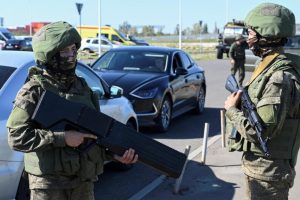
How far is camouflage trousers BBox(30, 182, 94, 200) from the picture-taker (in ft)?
10.2

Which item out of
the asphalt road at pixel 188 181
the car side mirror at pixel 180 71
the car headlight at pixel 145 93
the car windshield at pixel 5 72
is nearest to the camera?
the car windshield at pixel 5 72

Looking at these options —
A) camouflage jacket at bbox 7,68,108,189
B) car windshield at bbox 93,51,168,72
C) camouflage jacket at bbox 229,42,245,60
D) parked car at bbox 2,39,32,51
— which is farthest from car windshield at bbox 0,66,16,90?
parked car at bbox 2,39,32,51

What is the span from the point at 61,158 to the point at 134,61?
25.7ft

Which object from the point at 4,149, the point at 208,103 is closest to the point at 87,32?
the point at 208,103

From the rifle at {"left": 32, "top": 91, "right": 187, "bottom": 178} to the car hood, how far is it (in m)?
6.10

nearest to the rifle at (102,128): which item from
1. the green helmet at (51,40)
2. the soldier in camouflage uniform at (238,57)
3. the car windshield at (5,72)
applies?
the green helmet at (51,40)

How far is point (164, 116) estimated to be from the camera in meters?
9.84

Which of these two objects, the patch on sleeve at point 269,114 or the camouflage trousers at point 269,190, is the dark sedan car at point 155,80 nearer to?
the camouflage trousers at point 269,190

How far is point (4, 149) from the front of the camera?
430 centimetres

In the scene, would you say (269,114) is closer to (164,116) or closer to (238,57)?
(164,116)

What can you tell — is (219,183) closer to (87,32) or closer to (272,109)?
(272,109)

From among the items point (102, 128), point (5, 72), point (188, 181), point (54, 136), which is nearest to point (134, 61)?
point (188, 181)

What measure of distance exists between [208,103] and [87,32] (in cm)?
4327

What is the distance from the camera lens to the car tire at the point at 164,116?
31.5 ft
